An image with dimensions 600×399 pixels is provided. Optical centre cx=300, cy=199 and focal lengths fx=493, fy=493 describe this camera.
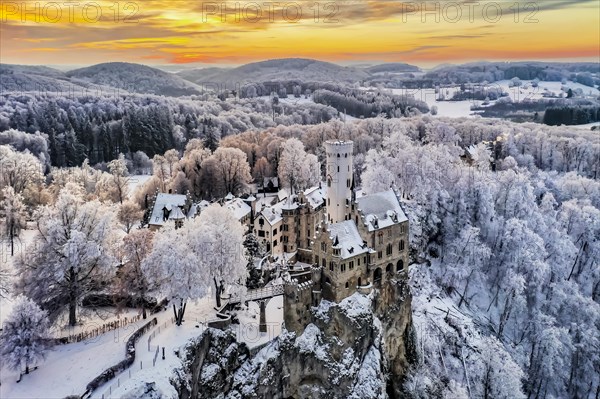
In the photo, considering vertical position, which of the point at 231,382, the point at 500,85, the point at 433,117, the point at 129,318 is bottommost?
the point at 231,382

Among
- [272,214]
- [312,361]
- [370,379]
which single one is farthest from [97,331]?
[272,214]

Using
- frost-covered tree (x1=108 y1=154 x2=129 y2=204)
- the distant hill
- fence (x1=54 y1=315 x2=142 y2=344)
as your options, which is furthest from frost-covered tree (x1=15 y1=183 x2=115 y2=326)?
the distant hill

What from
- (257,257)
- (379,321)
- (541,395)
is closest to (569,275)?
(541,395)

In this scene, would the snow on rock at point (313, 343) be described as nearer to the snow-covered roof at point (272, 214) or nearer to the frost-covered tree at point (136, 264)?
the frost-covered tree at point (136, 264)

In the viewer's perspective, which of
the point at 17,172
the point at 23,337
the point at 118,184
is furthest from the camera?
the point at 118,184

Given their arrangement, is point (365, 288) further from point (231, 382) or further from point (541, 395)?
point (541, 395)

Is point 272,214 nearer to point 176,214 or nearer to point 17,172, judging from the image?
point 176,214
